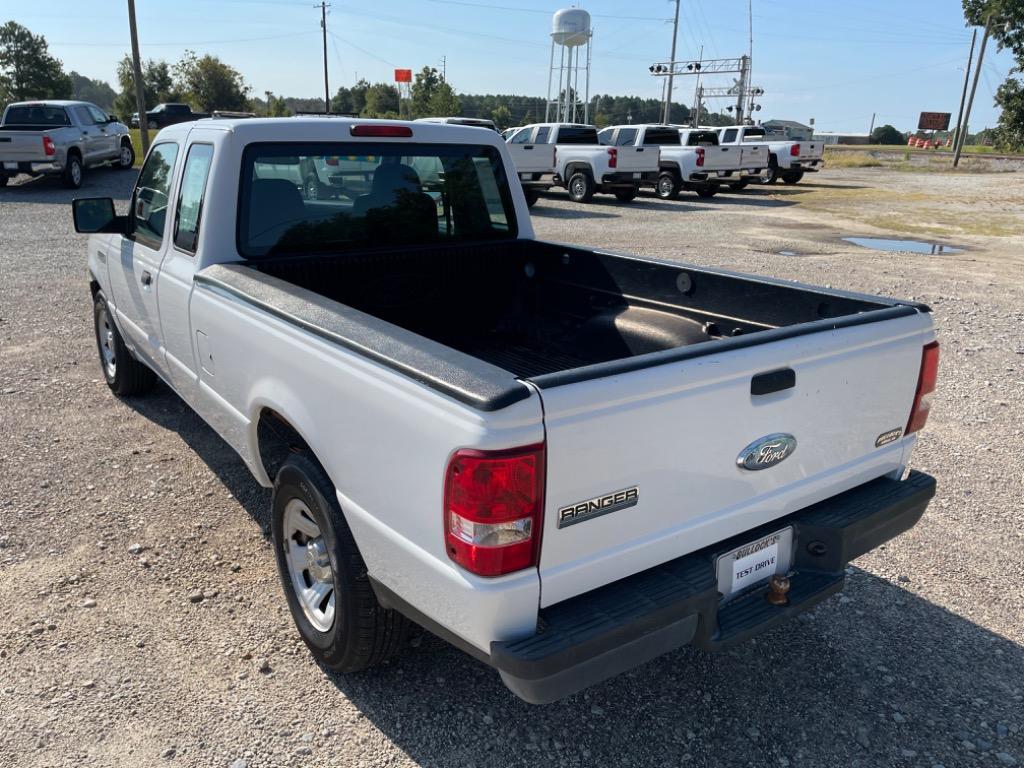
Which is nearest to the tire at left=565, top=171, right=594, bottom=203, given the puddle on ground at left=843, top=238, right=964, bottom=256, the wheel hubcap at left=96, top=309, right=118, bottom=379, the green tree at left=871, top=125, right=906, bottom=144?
the puddle on ground at left=843, top=238, right=964, bottom=256

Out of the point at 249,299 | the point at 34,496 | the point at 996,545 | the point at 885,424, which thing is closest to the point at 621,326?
the point at 885,424

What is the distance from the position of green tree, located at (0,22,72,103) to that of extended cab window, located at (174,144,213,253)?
71.2 m

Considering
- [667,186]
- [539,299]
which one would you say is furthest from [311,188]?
[667,186]

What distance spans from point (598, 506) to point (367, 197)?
2.54m

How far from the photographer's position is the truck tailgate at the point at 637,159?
2006 cm

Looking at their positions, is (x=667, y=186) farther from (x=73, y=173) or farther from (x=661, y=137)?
(x=73, y=173)

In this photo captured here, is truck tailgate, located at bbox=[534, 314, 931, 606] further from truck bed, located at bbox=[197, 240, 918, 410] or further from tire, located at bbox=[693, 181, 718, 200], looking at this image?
tire, located at bbox=[693, 181, 718, 200]

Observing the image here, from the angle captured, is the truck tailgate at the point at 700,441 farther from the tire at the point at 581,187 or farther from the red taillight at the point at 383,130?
the tire at the point at 581,187

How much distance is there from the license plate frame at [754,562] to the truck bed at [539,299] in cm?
74

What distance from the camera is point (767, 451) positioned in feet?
8.13

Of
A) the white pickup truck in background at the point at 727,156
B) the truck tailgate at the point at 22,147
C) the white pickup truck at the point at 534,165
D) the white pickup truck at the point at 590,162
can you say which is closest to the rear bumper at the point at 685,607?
the white pickup truck at the point at 534,165

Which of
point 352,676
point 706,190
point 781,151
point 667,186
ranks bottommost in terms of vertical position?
point 352,676

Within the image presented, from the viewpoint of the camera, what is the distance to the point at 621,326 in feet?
13.0

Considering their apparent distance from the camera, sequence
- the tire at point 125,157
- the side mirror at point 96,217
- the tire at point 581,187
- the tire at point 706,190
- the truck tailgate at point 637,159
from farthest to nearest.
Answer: the tire at point 706,190 < the tire at point 125,157 < the tire at point 581,187 < the truck tailgate at point 637,159 < the side mirror at point 96,217
